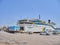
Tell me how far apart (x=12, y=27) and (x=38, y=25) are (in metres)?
7.63

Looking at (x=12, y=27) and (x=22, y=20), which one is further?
(x=22, y=20)

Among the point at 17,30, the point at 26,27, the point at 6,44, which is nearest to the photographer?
the point at 6,44

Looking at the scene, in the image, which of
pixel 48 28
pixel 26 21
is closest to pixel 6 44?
pixel 48 28

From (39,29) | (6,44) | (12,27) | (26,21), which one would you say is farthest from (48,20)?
(6,44)

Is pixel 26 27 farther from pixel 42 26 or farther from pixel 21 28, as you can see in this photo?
pixel 42 26

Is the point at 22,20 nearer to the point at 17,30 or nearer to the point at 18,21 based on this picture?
the point at 18,21

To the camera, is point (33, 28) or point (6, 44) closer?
point (6, 44)

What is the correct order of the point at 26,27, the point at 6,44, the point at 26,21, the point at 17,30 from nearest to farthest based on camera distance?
the point at 6,44
the point at 17,30
the point at 26,27
the point at 26,21

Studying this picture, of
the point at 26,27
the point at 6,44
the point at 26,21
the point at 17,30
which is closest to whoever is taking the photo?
the point at 6,44

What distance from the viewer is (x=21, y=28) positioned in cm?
4859

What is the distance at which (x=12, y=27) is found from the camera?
45875 millimetres

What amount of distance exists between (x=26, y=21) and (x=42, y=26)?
752 cm

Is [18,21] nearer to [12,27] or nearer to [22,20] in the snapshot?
[22,20]

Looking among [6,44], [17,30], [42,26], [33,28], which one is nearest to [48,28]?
[42,26]
